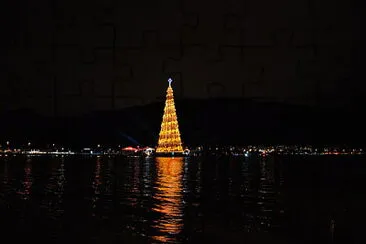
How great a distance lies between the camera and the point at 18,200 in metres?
27.1

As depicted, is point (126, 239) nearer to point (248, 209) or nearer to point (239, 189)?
point (248, 209)

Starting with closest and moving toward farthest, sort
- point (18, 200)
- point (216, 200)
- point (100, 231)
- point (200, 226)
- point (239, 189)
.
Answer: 1. point (100, 231)
2. point (200, 226)
3. point (18, 200)
4. point (216, 200)
5. point (239, 189)

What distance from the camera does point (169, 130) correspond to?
124 meters

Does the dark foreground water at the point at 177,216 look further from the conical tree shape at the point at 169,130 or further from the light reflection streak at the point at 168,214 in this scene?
the conical tree shape at the point at 169,130

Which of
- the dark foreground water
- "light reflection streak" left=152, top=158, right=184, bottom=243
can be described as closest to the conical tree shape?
"light reflection streak" left=152, top=158, right=184, bottom=243

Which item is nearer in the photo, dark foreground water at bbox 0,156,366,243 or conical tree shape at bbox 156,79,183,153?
dark foreground water at bbox 0,156,366,243

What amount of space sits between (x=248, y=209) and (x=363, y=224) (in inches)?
241

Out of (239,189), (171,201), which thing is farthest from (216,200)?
(239,189)

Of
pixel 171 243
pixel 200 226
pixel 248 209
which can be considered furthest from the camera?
pixel 248 209

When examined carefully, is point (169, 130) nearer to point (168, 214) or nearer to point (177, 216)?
point (168, 214)

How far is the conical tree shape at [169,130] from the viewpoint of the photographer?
11925 cm

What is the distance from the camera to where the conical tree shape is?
11925 centimetres

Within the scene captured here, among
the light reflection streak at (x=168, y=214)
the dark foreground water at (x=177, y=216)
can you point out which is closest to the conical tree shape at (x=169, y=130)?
the light reflection streak at (x=168, y=214)

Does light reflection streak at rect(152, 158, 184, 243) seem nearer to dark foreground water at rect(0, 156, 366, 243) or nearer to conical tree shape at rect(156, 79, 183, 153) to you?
dark foreground water at rect(0, 156, 366, 243)
